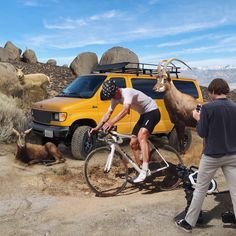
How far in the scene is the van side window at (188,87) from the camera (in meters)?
11.6

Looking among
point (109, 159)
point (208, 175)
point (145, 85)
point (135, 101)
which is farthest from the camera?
point (145, 85)

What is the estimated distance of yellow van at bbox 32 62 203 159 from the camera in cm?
946

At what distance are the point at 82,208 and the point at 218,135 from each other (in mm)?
2631

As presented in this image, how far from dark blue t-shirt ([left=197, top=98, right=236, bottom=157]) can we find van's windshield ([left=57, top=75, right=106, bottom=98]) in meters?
5.47

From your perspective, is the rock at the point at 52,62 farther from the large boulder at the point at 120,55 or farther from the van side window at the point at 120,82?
the van side window at the point at 120,82

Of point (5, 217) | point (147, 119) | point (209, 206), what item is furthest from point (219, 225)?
point (5, 217)

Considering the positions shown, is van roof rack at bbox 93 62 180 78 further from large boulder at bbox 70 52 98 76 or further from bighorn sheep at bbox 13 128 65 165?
large boulder at bbox 70 52 98 76

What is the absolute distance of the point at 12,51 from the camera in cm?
4984

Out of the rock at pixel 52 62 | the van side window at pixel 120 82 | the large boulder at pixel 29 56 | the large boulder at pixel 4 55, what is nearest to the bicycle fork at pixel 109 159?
the van side window at pixel 120 82

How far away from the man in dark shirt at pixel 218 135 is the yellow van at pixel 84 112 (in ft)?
13.7

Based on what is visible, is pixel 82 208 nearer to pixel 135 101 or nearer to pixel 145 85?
pixel 135 101

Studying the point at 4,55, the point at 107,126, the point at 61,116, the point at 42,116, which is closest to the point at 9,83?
the point at 42,116

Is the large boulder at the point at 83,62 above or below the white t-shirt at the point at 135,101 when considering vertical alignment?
above

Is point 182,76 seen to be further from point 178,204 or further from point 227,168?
point 227,168
